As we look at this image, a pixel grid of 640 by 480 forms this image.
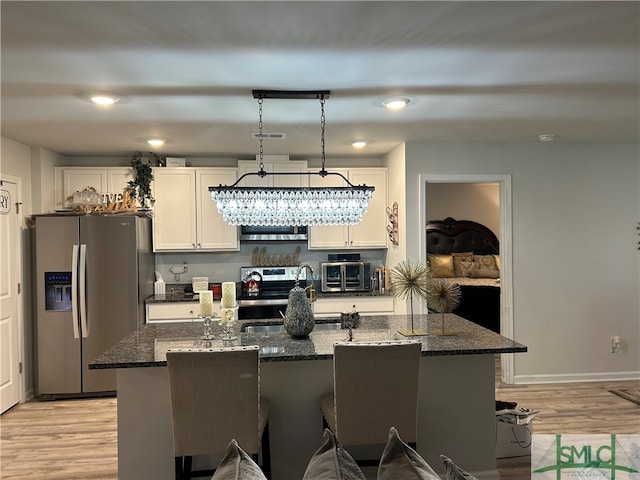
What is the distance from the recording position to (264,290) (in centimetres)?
536

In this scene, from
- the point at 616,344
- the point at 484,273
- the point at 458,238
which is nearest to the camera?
the point at 616,344

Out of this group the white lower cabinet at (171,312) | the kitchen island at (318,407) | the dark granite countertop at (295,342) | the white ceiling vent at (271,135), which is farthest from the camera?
the white lower cabinet at (171,312)

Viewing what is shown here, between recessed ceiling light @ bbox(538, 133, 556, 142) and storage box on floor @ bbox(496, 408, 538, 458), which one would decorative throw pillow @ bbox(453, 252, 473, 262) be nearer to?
recessed ceiling light @ bbox(538, 133, 556, 142)

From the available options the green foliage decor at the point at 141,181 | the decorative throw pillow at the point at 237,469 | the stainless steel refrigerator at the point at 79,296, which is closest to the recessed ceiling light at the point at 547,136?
the green foliage decor at the point at 141,181

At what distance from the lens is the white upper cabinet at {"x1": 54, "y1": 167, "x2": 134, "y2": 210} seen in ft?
16.9

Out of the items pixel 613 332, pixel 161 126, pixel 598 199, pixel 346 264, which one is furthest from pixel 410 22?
pixel 613 332

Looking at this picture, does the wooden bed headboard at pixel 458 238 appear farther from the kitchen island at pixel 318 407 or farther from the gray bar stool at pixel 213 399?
the gray bar stool at pixel 213 399

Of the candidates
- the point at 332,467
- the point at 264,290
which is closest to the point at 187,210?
the point at 264,290

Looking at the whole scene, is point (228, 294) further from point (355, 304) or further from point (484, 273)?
point (484, 273)

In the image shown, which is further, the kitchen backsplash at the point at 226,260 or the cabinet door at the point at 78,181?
the kitchen backsplash at the point at 226,260

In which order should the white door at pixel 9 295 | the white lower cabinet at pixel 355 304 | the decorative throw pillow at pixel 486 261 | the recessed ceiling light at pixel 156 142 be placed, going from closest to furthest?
1. the white door at pixel 9 295
2. the recessed ceiling light at pixel 156 142
3. the white lower cabinet at pixel 355 304
4. the decorative throw pillow at pixel 486 261

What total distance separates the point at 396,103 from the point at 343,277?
242 cm

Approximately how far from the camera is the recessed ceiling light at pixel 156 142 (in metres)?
4.47

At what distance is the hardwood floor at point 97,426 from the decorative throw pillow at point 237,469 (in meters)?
2.43
